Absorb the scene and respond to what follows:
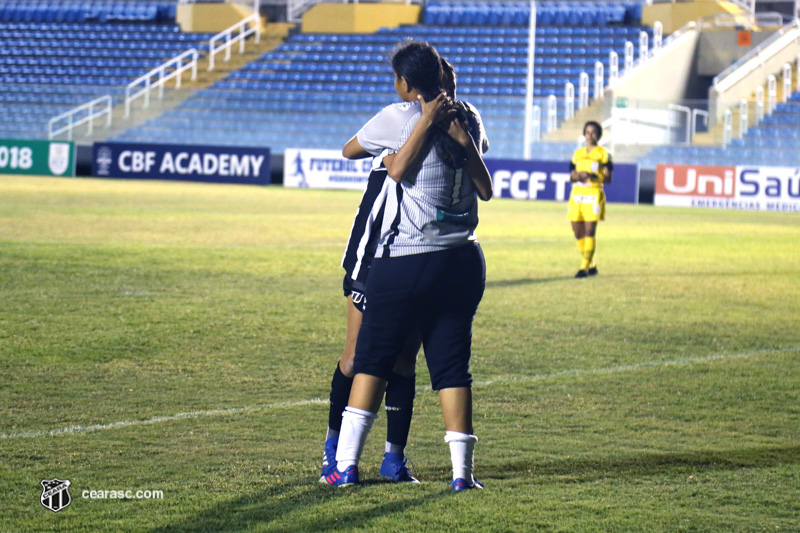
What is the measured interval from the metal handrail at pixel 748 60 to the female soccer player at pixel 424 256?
Result: 30.8 metres

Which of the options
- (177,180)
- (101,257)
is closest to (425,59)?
(101,257)

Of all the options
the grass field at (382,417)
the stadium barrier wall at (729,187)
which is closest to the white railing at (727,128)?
the stadium barrier wall at (729,187)

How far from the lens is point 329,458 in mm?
4969

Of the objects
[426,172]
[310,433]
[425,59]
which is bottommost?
[310,433]

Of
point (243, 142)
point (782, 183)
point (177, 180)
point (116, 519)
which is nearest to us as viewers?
point (116, 519)

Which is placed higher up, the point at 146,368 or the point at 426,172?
the point at 426,172

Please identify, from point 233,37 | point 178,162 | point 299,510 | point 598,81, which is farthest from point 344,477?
point 233,37

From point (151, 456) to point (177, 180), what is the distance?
2963 centimetres

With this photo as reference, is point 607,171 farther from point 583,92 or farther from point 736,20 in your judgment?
point 736,20

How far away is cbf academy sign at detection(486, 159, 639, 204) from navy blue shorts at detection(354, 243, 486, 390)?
84.3 feet

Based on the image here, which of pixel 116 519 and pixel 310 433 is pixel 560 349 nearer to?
pixel 310 433

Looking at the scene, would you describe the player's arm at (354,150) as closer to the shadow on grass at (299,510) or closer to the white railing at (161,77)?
the shadow on grass at (299,510)

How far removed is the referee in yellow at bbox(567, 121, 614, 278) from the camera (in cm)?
1398

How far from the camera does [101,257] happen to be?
13742 mm
